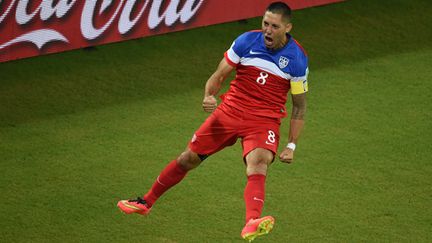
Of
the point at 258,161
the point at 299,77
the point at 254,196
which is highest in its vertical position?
the point at 299,77

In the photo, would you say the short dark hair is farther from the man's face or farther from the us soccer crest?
the us soccer crest

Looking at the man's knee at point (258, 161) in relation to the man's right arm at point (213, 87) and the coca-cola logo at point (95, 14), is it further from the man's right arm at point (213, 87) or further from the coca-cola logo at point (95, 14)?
the coca-cola logo at point (95, 14)

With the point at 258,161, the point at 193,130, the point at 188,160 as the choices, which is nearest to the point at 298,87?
the point at 258,161

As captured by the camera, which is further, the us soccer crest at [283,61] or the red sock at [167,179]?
the red sock at [167,179]

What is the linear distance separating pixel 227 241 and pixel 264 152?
81 cm

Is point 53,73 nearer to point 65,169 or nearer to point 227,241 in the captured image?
point 65,169

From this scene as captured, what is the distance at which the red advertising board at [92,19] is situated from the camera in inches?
338

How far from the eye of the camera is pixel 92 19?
898 centimetres

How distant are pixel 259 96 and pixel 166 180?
0.91 m

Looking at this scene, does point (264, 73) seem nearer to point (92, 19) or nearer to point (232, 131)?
point (232, 131)

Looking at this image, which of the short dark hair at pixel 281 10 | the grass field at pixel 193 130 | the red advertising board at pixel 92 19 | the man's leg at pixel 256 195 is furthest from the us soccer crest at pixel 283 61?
the red advertising board at pixel 92 19

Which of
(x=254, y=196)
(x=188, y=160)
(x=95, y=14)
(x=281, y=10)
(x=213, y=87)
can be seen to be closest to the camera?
(x=254, y=196)

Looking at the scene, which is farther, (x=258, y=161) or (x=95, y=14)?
(x=95, y=14)

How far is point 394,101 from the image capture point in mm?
9266
